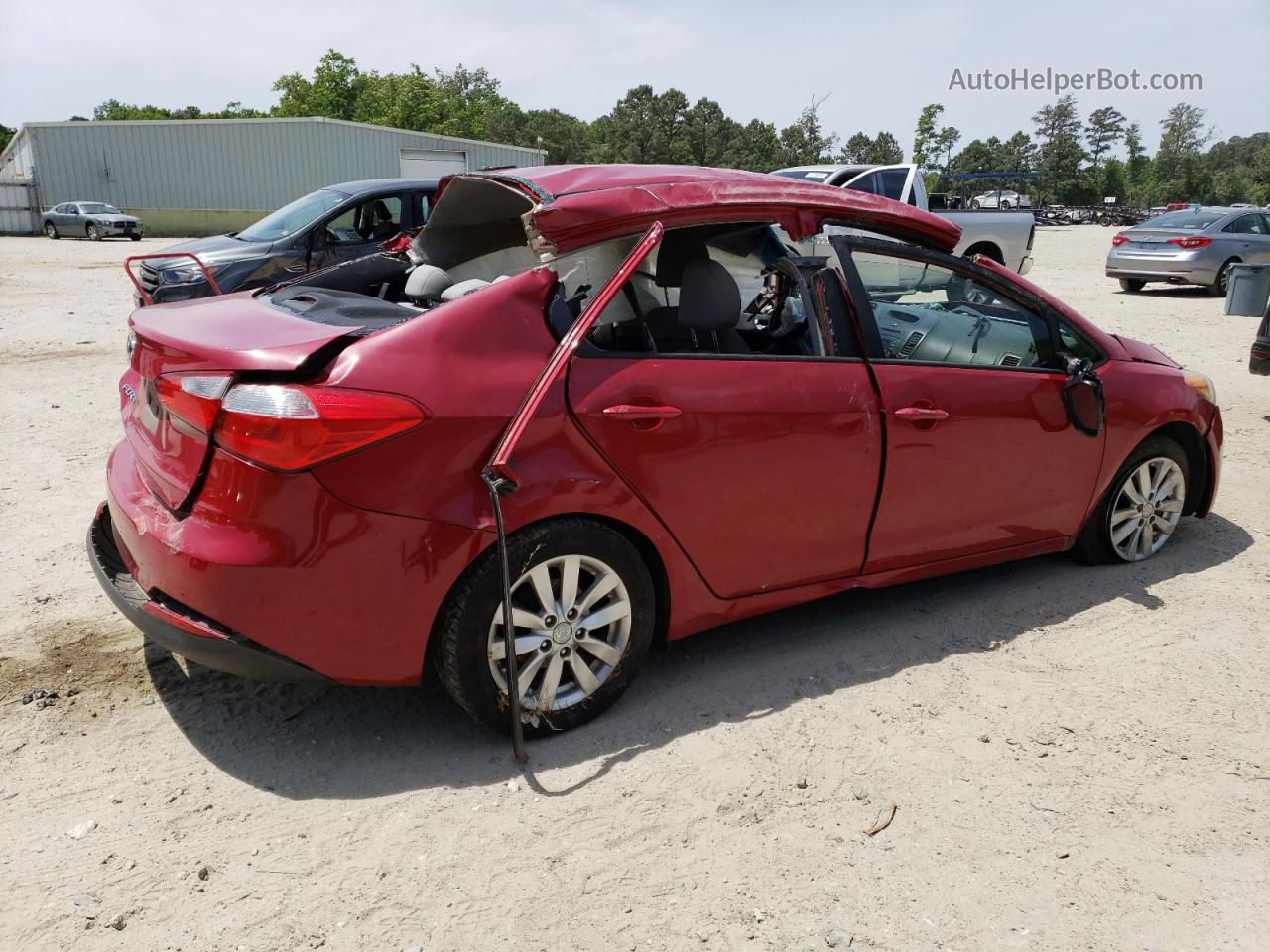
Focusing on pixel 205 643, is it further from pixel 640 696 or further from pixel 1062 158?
pixel 1062 158

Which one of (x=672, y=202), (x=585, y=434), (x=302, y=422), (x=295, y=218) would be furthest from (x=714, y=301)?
(x=295, y=218)

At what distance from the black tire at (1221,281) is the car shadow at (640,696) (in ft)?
49.3

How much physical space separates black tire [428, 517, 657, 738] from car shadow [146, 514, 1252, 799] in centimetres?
12

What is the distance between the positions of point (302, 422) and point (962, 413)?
8.07 ft

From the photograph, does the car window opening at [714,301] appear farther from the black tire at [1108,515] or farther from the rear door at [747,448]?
the black tire at [1108,515]

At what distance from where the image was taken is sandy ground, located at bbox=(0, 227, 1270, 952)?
8.27ft

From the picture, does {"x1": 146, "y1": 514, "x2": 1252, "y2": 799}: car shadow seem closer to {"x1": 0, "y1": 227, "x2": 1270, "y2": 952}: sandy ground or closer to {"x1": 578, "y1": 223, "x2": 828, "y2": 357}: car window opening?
{"x1": 0, "y1": 227, "x2": 1270, "y2": 952}: sandy ground

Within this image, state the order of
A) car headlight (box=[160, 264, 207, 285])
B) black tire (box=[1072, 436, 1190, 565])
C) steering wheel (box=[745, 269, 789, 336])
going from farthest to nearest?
car headlight (box=[160, 264, 207, 285]) → black tire (box=[1072, 436, 1190, 565]) → steering wheel (box=[745, 269, 789, 336])

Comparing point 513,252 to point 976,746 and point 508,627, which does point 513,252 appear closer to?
point 508,627

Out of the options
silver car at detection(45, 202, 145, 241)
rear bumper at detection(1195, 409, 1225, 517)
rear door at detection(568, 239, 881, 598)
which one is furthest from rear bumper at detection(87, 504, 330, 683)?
silver car at detection(45, 202, 145, 241)

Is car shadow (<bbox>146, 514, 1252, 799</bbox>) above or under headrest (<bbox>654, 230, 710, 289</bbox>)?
under

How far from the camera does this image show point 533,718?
3172 millimetres

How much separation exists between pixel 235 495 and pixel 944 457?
99.7 inches

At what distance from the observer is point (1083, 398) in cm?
432
